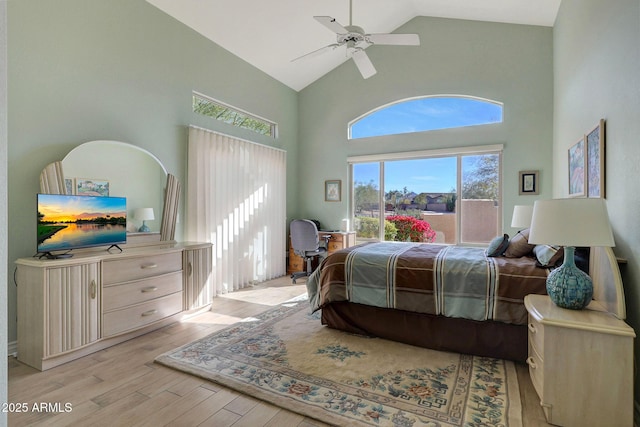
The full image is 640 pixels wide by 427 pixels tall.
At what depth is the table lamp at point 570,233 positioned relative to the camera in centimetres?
169

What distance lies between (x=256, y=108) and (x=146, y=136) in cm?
→ 204

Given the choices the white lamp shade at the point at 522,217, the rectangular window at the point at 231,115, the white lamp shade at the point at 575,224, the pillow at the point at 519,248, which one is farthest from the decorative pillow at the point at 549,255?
the rectangular window at the point at 231,115

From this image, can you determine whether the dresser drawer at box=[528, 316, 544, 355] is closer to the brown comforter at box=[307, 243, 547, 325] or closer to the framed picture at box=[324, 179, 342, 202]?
the brown comforter at box=[307, 243, 547, 325]

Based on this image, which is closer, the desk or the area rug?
the area rug

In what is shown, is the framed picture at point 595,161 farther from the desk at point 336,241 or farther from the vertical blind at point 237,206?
the vertical blind at point 237,206

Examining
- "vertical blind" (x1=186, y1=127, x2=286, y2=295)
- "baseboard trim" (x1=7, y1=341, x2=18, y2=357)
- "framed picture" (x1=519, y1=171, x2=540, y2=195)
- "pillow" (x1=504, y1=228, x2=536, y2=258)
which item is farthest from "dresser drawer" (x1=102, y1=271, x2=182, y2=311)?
"framed picture" (x1=519, y1=171, x2=540, y2=195)

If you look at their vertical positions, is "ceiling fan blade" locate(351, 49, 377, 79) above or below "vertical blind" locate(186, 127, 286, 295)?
above

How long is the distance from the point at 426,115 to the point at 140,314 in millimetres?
4823

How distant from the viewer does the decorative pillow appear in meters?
2.31

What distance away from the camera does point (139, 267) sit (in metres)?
2.90

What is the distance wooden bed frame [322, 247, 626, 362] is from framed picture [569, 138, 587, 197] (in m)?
1.04

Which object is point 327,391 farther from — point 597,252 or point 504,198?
point 504,198

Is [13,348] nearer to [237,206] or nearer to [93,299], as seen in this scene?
[93,299]

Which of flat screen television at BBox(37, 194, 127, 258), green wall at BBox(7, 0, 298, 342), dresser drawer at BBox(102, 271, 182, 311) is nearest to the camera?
flat screen television at BBox(37, 194, 127, 258)
